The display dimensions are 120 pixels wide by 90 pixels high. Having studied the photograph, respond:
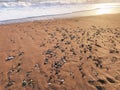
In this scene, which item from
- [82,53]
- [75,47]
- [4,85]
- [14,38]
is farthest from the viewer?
[14,38]

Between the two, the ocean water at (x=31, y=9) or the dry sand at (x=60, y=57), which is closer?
the dry sand at (x=60, y=57)

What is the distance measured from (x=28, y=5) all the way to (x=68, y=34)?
5887mm

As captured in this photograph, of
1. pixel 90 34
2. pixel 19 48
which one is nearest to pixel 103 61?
pixel 90 34

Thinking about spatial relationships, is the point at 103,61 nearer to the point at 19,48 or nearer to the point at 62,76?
the point at 62,76

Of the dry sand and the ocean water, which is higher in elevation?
the ocean water

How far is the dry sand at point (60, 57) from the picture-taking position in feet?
13.1

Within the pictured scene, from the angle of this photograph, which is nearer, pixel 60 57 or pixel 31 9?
pixel 60 57

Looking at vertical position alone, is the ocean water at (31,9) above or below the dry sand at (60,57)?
above

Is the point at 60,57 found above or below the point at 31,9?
below

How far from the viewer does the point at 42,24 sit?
7797 mm

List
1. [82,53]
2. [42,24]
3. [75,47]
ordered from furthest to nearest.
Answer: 1. [42,24]
2. [75,47]
3. [82,53]

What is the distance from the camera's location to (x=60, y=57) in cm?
490

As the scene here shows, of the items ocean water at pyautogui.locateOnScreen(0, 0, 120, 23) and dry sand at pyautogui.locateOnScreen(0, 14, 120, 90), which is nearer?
dry sand at pyautogui.locateOnScreen(0, 14, 120, 90)

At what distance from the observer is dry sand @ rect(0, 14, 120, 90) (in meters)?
4.00
